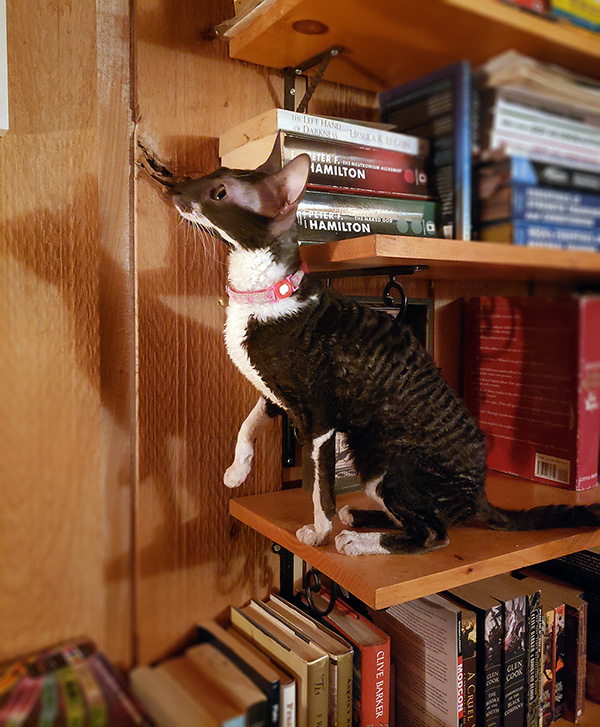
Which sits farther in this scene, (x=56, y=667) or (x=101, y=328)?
(x=101, y=328)

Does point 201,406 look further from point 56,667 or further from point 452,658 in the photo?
point 452,658

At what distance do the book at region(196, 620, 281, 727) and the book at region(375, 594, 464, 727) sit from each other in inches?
9.4

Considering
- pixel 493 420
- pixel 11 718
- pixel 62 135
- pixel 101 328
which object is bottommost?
pixel 11 718

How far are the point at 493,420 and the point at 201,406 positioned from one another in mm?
422

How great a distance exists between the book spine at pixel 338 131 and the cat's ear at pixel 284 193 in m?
0.10

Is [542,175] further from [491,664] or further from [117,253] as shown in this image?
[491,664]

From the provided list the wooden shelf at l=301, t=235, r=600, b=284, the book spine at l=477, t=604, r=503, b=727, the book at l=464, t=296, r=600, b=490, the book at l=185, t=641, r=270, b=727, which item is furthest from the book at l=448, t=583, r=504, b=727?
the wooden shelf at l=301, t=235, r=600, b=284

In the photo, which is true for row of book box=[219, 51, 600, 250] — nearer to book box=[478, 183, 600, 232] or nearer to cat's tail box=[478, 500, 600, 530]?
book box=[478, 183, 600, 232]

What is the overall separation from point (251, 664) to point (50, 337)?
49 centimetres

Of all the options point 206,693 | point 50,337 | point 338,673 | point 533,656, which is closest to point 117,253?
point 50,337

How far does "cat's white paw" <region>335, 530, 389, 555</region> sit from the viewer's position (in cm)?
71

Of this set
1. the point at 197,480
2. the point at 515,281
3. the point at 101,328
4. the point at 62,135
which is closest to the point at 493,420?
the point at 515,281

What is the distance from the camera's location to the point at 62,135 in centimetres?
68

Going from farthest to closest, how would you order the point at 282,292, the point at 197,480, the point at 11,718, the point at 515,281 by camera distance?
the point at 197,480, the point at 282,292, the point at 515,281, the point at 11,718
